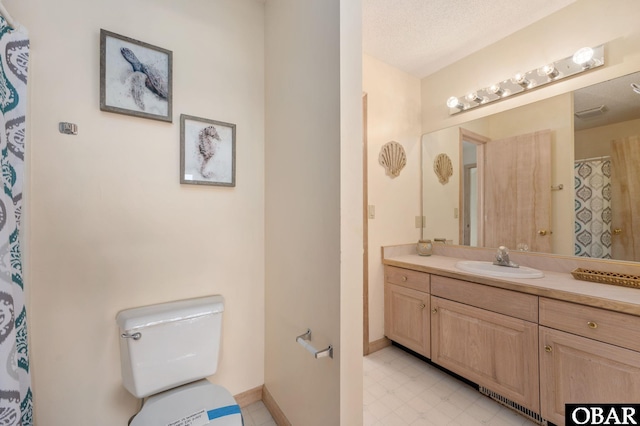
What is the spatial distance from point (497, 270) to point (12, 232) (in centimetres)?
253

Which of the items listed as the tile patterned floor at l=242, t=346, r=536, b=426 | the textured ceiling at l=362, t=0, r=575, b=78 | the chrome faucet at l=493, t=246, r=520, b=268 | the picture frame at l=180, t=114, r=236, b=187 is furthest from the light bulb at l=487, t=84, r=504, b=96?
the tile patterned floor at l=242, t=346, r=536, b=426

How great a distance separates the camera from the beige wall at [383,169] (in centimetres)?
222

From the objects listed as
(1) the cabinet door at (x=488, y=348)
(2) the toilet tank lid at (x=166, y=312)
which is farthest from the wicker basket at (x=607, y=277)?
(2) the toilet tank lid at (x=166, y=312)

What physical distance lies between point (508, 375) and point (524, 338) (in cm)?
27

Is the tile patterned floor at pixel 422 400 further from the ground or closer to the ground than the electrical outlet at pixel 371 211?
closer to the ground

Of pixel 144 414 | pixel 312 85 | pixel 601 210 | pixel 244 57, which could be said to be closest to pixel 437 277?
pixel 601 210

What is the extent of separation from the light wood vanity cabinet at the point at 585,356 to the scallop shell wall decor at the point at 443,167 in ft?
4.38

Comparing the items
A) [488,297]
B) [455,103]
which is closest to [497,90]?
[455,103]

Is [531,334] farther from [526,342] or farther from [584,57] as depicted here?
[584,57]

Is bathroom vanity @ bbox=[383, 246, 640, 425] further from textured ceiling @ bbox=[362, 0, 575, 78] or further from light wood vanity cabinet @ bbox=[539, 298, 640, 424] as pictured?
textured ceiling @ bbox=[362, 0, 575, 78]

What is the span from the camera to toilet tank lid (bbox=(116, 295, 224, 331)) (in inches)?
43.3

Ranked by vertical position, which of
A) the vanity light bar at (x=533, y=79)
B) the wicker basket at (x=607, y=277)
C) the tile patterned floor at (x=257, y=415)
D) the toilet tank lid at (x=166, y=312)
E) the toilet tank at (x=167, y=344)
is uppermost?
the vanity light bar at (x=533, y=79)

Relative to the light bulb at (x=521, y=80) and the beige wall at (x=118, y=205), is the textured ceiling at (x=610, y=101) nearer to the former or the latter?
the light bulb at (x=521, y=80)

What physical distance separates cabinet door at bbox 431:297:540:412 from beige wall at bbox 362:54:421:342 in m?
0.53
